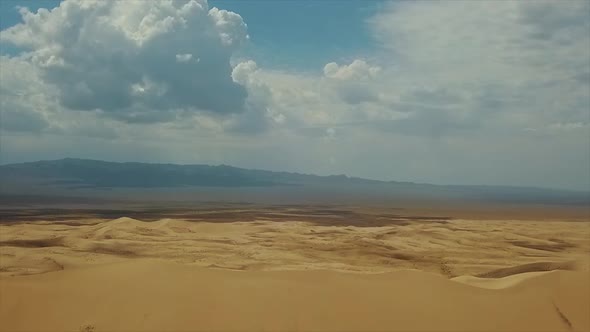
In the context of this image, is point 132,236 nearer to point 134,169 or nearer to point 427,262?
point 427,262

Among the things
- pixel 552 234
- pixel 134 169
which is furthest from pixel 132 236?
pixel 134 169

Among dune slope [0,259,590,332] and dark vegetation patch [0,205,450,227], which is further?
dark vegetation patch [0,205,450,227]

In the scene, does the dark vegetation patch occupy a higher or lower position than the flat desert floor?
lower

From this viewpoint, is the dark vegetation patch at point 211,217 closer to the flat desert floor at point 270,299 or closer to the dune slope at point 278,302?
the flat desert floor at point 270,299

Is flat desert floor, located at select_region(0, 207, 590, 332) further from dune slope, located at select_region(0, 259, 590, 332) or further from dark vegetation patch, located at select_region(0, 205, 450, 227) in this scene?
dark vegetation patch, located at select_region(0, 205, 450, 227)

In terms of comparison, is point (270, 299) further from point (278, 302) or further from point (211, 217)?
point (211, 217)

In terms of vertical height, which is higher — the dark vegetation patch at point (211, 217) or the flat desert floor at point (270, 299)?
the flat desert floor at point (270, 299)

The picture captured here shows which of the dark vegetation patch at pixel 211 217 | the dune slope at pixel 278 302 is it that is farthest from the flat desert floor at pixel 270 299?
the dark vegetation patch at pixel 211 217

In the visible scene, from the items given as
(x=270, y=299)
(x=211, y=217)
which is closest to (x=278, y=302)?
(x=270, y=299)

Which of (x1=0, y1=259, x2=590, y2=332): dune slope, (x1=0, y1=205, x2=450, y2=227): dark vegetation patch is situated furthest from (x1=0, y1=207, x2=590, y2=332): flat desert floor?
(x1=0, y1=205, x2=450, y2=227): dark vegetation patch

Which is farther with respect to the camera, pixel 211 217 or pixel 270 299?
pixel 211 217

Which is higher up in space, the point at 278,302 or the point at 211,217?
the point at 278,302

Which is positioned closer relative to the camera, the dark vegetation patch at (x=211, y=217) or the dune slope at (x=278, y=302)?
the dune slope at (x=278, y=302)
